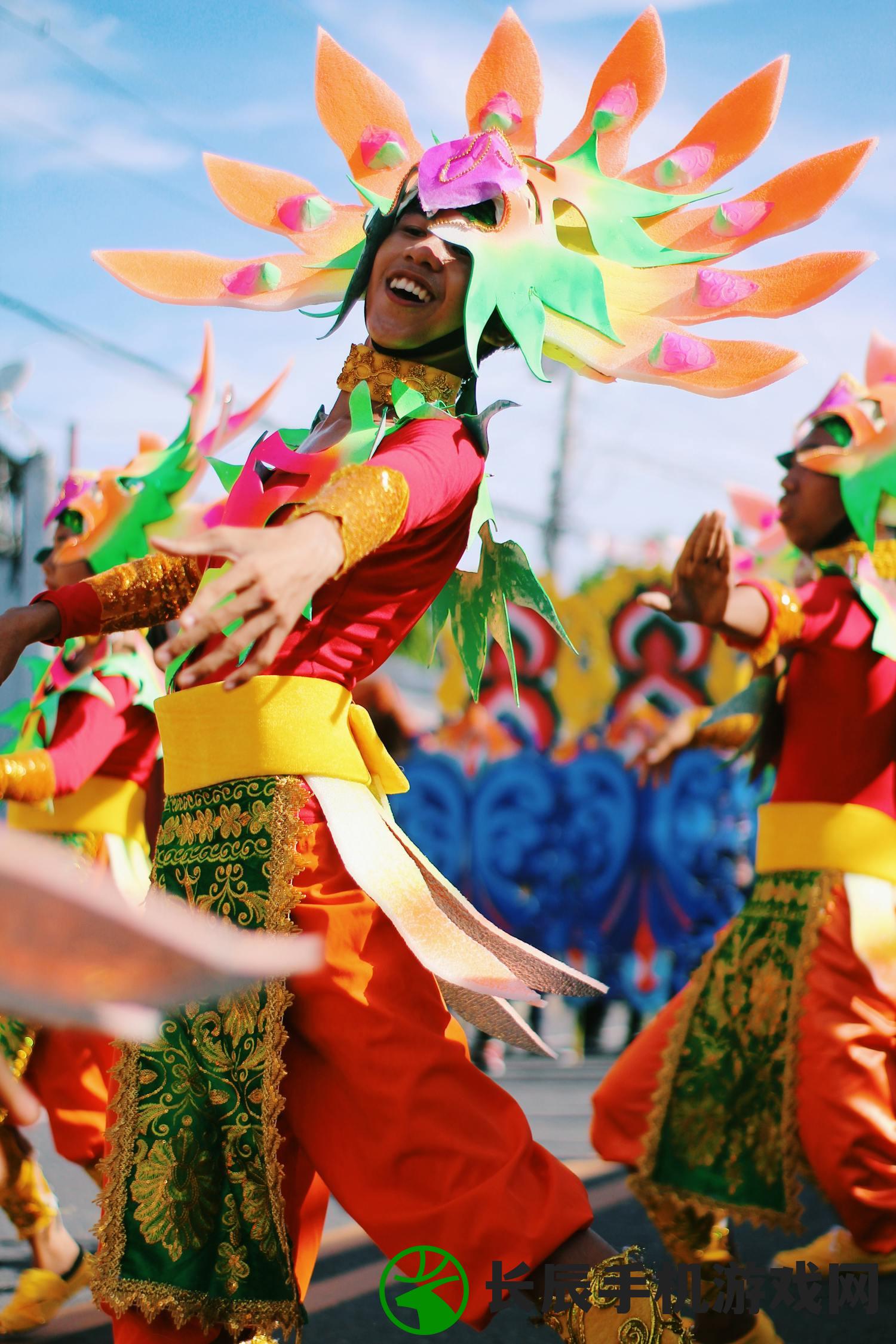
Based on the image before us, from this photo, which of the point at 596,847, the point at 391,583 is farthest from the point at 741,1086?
the point at 596,847

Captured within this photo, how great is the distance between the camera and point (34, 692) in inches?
158

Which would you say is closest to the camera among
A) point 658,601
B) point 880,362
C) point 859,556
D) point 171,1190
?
point 171,1190

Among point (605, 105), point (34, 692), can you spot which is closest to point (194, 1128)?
point (605, 105)

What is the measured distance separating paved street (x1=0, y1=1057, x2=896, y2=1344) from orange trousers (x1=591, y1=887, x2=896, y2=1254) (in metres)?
0.52

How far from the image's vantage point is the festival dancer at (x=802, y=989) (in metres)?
3.04

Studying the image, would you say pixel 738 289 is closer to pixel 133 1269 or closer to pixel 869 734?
pixel 869 734

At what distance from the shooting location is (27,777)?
355 cm

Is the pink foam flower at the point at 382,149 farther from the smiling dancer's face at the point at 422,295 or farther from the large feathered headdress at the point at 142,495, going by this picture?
the large feathered headdress at the point at 142,495

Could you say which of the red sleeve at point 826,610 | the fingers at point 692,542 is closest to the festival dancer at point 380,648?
the fingers at point 692,542

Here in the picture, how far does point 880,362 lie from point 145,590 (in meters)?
2.43

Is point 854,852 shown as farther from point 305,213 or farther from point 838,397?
point 305,213

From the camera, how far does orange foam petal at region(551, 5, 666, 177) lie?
2.57 meters

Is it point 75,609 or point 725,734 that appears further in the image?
point 725,734

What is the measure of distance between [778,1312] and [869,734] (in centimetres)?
148
